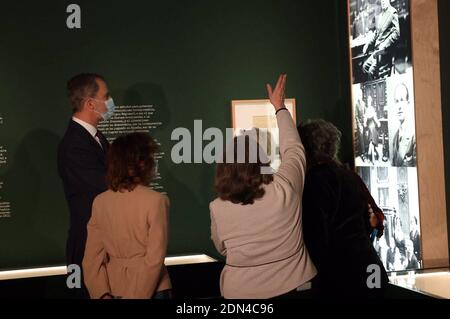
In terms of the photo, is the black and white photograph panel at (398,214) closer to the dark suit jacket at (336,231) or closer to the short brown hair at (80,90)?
the dark suit jacket at (336,231)

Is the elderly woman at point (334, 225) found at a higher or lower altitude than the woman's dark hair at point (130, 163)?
lower

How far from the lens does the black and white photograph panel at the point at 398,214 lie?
534 centimetres

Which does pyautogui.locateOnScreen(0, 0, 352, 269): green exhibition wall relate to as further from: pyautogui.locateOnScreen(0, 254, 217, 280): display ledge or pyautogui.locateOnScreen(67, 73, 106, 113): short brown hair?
pyautogui.locateOnScreen(67, 73, 106, 113): short brown hair

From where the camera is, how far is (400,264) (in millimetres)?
5617

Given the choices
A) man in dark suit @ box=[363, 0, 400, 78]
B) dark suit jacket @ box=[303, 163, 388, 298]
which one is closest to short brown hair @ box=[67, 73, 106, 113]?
dark suit jacket @ box=[303, 163, 388, 298]

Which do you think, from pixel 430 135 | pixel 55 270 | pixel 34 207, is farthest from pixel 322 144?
pixel 34 207

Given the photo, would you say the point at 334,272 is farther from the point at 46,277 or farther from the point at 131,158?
the point at 46,277

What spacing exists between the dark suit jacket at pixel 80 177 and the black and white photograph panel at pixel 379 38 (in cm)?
263

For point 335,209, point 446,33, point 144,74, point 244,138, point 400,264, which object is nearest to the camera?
point 244,138

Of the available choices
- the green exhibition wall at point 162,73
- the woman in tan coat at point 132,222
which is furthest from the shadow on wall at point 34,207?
the woman in tan coat at point 132,222

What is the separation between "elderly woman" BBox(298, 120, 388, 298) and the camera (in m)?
3.57

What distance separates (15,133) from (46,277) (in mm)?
1373

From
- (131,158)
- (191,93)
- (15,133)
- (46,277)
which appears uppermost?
(191,93)
